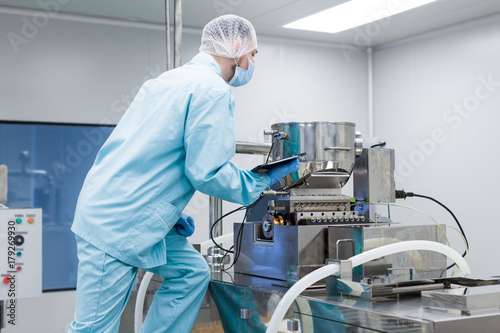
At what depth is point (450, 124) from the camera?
425cm

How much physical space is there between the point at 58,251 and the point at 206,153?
2.67 m

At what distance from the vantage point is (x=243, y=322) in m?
1.83

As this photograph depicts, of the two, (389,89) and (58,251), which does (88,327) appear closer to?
(58,251)

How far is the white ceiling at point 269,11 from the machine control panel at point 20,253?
1562 millimetres

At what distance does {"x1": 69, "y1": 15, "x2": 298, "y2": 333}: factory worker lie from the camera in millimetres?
1593

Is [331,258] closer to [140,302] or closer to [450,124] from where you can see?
[140,302]

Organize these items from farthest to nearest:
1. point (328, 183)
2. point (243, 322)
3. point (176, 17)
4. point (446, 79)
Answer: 1. point (446, 79)
2. point (176, 17)
3. point (328, 183)
4. point (243, 322)

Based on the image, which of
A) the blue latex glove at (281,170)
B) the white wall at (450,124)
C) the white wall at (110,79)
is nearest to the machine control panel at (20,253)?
the white wall at (110,79)

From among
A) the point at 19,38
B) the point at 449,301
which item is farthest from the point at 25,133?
the point at 449,301

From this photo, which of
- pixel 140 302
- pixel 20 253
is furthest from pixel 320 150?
pixel 20 253

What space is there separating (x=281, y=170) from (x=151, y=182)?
0.39m

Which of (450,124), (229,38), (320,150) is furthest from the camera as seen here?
(450,124)

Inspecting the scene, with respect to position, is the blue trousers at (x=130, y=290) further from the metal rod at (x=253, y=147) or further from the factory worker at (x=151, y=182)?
the metal rod at (x=253, y=147)

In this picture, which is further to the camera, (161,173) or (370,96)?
(370,96)
